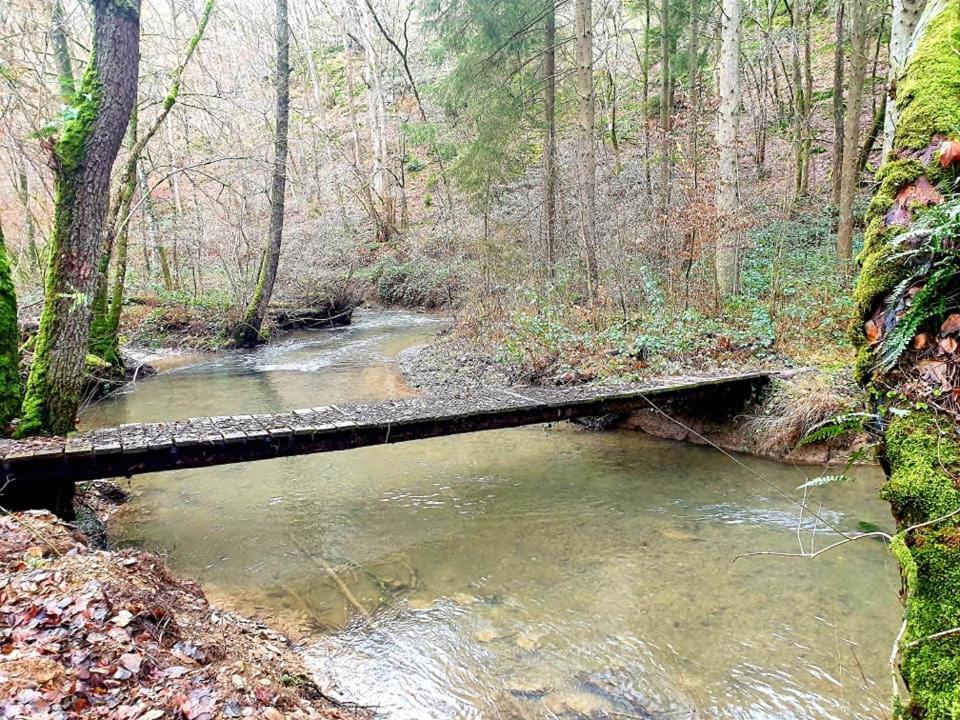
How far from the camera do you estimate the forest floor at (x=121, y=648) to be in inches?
83.1

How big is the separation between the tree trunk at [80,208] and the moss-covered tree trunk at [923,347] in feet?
18.7

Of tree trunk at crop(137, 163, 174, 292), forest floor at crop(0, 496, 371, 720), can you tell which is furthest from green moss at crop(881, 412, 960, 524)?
tree trunk at crop(137, 163, 174, 292)

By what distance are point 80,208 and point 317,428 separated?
277 centimetres

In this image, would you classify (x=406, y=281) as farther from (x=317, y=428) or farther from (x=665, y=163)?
(x=317, y=428)

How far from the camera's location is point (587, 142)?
998 cm

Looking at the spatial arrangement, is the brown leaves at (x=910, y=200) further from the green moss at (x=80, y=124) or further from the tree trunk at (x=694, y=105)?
the tree trunk at (x=694, y=105)

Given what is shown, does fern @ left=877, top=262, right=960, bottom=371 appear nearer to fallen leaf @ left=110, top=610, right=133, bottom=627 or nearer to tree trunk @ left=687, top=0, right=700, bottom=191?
fallen leaf @ left=110, top=610, right=133, bottom=627

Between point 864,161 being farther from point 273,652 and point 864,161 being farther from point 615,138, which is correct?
point 273,652

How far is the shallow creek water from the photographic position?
131 inches

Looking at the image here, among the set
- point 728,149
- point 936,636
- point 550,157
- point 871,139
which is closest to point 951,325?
point 936,636

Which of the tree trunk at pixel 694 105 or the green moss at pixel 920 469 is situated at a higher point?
the tree trunk at pixel 694 105

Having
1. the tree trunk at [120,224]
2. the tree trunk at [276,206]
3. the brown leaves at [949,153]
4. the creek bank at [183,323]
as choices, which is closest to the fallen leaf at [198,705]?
the brown leaves at [949,153]

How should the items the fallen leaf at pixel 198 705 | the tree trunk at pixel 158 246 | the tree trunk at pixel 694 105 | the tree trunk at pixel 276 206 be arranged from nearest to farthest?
the fallen leaf at pixel 198 705 → the tree trunk at pixel 694 105 → the tree trunk at pixel 276 206 → the tree trunk at pixel 158 246

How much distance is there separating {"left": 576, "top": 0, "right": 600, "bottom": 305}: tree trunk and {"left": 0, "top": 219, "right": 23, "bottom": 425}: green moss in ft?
24.1
